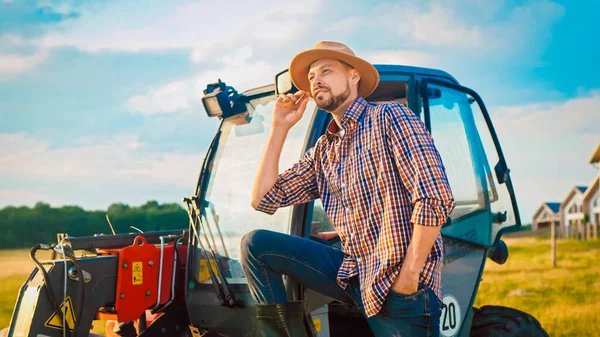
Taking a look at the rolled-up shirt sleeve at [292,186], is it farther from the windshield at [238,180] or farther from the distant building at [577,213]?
the distant building at [577,213]

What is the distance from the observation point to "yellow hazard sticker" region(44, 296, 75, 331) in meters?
4.03

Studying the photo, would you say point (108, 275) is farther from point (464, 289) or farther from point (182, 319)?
point (464, 289)

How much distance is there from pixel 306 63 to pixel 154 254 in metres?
1.59

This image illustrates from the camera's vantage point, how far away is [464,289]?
4.91m

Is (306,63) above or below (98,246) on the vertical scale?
above

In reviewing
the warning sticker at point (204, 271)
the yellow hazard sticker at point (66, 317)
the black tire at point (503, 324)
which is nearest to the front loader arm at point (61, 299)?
the yellow hazard sticker at point (66, 317)

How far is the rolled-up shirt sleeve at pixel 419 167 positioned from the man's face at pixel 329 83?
30 cm

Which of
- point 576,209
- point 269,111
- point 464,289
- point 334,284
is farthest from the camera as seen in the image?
point 576,209

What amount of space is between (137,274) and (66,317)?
49 centimetres

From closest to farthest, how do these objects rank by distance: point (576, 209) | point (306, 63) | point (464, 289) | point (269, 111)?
point (306, 63), point (269, 111), point (464, 289), point (576, 209)

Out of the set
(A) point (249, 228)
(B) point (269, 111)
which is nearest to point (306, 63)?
(B) point (269, 111)

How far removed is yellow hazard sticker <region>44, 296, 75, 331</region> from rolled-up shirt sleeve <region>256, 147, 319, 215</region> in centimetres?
129

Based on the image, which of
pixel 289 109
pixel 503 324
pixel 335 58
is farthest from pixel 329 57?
pixel 503 324

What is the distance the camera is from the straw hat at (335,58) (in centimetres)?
363
